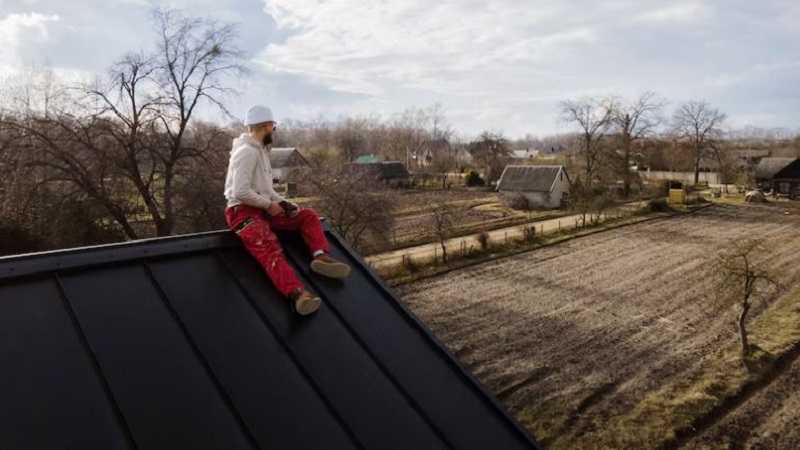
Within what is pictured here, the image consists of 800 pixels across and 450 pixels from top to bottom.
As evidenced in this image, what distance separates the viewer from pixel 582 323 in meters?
14.8

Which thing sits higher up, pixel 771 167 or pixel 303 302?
pixel 303 302

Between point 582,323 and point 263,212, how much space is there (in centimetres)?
1295

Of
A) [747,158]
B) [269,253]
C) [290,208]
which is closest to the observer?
[269,253]

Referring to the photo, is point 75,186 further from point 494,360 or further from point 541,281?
point 541,281

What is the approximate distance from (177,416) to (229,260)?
119 centimetres

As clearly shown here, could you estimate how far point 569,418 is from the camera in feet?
32.5

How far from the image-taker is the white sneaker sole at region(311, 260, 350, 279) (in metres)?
3.43

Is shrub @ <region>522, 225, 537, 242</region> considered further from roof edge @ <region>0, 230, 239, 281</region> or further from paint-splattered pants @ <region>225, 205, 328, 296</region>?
roof edge @ <region>0, 230, 239, 281</region>

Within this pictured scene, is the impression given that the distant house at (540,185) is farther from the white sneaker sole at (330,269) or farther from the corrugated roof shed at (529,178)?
the white sneaker sole at (330,269)

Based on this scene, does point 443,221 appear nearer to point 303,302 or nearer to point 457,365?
point 457,365

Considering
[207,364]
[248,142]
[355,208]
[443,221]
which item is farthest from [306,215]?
[443,221]

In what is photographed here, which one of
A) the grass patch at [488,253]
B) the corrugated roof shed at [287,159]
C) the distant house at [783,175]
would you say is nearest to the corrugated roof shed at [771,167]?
the distant house at [783,175]

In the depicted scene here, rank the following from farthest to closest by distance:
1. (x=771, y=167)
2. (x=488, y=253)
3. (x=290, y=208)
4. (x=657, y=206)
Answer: (x=771, y=167)
(x=657, y=206)
(x=488, y=253)
(x=290, y=208)

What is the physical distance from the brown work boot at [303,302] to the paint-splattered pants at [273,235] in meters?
0.05
